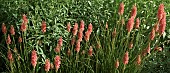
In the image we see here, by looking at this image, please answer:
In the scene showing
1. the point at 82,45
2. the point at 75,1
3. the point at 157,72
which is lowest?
the point at 157,72

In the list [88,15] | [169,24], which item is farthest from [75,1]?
[169,24]

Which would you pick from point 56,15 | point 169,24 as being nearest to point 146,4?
point 169,24

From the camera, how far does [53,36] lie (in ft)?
11.9

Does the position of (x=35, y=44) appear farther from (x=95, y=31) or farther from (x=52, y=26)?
(x=95, y=31)

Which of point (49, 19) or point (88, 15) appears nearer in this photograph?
point (49, 19)

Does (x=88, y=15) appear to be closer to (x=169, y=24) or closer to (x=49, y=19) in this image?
(x=49, y=19)

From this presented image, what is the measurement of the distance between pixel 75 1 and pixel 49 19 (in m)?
Answer: 0.49

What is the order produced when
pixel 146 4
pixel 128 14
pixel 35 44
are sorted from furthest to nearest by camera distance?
pixel 146 4 → pixel 128 14 → pixel 35 44

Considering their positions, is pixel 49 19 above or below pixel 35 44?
above

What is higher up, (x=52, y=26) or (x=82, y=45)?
(x=52, y=26)

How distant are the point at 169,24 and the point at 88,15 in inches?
36.3

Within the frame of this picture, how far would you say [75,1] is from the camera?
13.3 ft

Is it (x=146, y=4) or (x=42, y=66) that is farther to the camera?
(x=146, y=4)

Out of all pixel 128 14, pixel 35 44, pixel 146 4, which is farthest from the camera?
pixel 146 4
